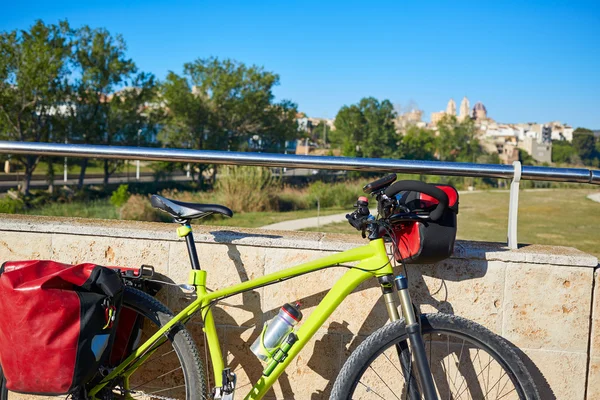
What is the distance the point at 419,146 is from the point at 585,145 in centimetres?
1390

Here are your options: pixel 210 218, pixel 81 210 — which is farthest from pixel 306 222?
pixel 81 210

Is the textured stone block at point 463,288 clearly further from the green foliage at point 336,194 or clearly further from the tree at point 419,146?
the tree at point 419,146

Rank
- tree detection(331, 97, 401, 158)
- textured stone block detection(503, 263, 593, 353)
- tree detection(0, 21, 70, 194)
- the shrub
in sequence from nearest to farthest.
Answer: textured stone block detection(503, 263, 593, 353), the shrub, tree detection(0, 21, 70, 194), tree detection(331, 97, 401, 158)

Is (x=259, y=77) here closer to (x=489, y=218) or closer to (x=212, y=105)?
(x=212, y=105)

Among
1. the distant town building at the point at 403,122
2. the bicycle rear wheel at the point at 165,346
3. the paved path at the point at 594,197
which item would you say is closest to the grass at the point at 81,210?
the bicycle rear wheel at the point at 165,346

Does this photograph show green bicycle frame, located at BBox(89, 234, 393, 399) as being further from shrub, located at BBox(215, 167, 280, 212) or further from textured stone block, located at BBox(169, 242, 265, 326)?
shrub, located at BBox(215, 167, 280, 212)

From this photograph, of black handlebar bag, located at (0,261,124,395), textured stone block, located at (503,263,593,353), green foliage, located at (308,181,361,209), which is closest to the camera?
black handlebar bag, located at (0,261,124,395)

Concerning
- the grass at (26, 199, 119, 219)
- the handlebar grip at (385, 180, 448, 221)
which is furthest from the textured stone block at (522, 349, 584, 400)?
the grass at (26, 199, 119, 219)

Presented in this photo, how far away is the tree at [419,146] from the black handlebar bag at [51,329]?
46.1 metres

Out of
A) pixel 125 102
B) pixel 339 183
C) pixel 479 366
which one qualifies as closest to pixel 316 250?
pixel 479 366

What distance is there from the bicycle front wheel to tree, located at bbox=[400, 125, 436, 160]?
45449 millimetres

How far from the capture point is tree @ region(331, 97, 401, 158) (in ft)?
150

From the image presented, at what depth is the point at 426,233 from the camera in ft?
7.22

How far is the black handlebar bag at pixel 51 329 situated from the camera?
6.70 ft
